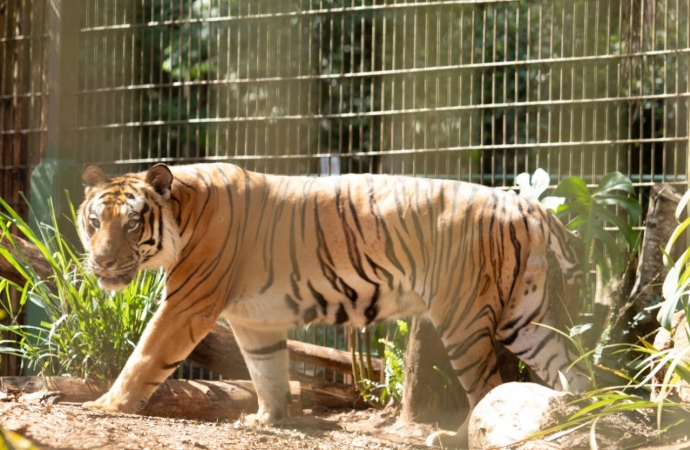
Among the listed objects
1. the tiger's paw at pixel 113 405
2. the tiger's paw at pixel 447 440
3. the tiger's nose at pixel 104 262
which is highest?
the tiger's nose at pixel 104 262

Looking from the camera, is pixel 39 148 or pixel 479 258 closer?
pixel 479 258

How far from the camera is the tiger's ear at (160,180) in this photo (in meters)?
3.91

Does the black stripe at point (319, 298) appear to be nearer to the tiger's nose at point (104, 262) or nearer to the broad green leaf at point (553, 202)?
the tiger's nose at point (104, 262)

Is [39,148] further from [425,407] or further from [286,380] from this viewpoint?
[425,407]

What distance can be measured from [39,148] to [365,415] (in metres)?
3.03

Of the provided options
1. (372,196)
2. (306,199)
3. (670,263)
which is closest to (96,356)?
(306,199)

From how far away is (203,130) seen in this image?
20.3 feet

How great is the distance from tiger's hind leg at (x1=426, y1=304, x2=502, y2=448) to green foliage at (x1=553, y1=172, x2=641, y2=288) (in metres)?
0.87

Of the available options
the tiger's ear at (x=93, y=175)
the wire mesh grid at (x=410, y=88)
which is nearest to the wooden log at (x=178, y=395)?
the tiger's ear at (x=93, y=175)

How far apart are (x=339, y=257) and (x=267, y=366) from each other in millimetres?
711

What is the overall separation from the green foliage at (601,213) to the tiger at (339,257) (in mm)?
459

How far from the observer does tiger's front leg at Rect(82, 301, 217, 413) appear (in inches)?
144

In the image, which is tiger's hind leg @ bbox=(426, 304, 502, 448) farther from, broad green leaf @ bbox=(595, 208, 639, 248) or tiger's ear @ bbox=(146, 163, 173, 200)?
tiger's ear @ bbox=(146, 163, 173, 200)

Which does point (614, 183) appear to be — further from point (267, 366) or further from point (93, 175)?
point (93, 175)
